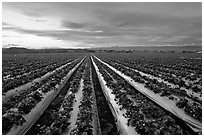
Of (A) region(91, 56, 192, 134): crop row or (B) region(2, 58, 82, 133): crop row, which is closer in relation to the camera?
(A) region(91, 56, 192, 134): crop row

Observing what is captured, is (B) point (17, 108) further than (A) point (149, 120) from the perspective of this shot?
Yes

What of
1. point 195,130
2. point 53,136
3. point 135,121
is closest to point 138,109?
point 135,121

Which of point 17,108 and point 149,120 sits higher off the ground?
point 17,108

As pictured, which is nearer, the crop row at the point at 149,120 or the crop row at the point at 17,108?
the crop row at the point at 149,120

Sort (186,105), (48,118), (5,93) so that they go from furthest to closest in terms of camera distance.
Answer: (5,93), (186,105), (48,118)

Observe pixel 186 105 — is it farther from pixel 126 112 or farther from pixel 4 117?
pixel 4 117

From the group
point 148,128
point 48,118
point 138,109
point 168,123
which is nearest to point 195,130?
point 168,123

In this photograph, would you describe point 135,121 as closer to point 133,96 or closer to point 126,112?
point 126,112

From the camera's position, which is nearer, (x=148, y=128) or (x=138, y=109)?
(x=148, y=128)

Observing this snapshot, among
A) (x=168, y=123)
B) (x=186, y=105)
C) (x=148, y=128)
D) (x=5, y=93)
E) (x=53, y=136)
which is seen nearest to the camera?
(x=53, y=136)
